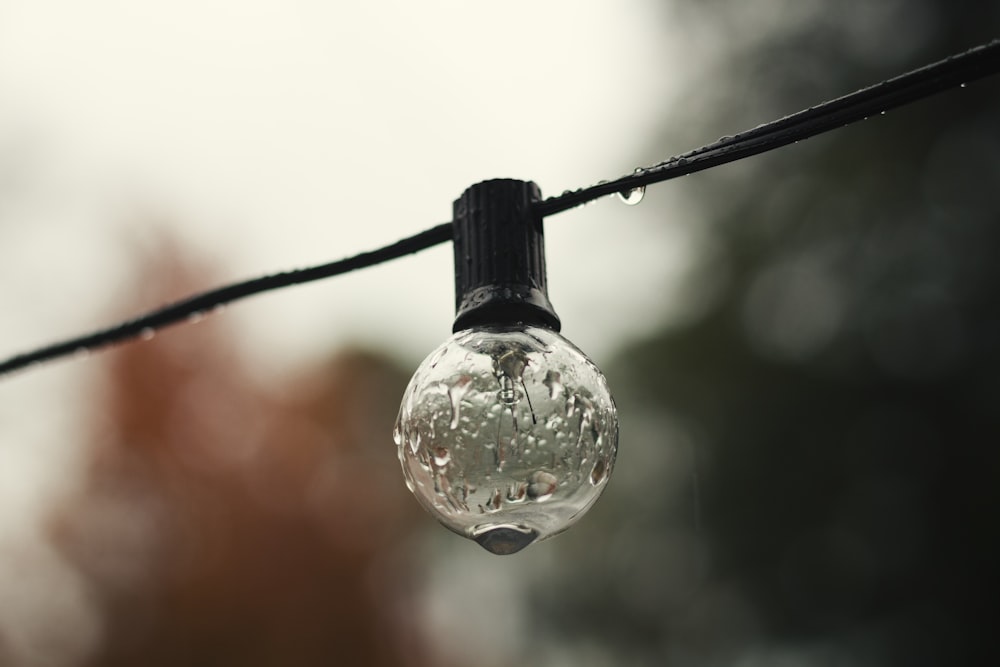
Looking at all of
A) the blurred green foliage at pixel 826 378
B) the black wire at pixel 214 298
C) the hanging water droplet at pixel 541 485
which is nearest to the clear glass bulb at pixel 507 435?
the hanging water droplet at pixel 541 485

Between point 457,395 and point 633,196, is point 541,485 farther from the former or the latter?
point 633,196

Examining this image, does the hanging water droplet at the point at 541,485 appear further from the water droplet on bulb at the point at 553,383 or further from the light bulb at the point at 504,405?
the water droplet on bulb at the point at 553,383

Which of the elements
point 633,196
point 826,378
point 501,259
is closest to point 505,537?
point 501,259

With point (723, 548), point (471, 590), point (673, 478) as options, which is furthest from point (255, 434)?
point (723, 548)

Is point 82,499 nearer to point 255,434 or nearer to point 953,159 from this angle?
point 255,434

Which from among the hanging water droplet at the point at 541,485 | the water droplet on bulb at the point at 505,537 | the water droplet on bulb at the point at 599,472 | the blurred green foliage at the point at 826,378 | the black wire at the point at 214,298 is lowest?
the water droplet on bulb at the point at 505,537

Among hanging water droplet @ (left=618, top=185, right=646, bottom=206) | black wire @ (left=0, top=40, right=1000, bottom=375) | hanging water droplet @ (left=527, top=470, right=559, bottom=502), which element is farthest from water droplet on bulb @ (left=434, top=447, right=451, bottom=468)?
hanging water droplet @ (left=618, top=185, right=646, bottom=206)

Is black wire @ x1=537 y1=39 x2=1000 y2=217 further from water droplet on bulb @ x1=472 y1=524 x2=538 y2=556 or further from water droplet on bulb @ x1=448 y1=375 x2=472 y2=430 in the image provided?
water droplet on bulb @ x1=472 y1=524 x2=538 y2=556

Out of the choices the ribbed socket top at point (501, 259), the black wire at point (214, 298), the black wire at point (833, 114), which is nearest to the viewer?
the black wire at point (833, 114)

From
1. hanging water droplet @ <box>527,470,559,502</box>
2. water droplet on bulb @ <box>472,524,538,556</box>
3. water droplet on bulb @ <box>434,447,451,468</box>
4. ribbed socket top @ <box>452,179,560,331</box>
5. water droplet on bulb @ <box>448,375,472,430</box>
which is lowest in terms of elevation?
water droplet on bulb @ <box>472,524,538,556</box>
